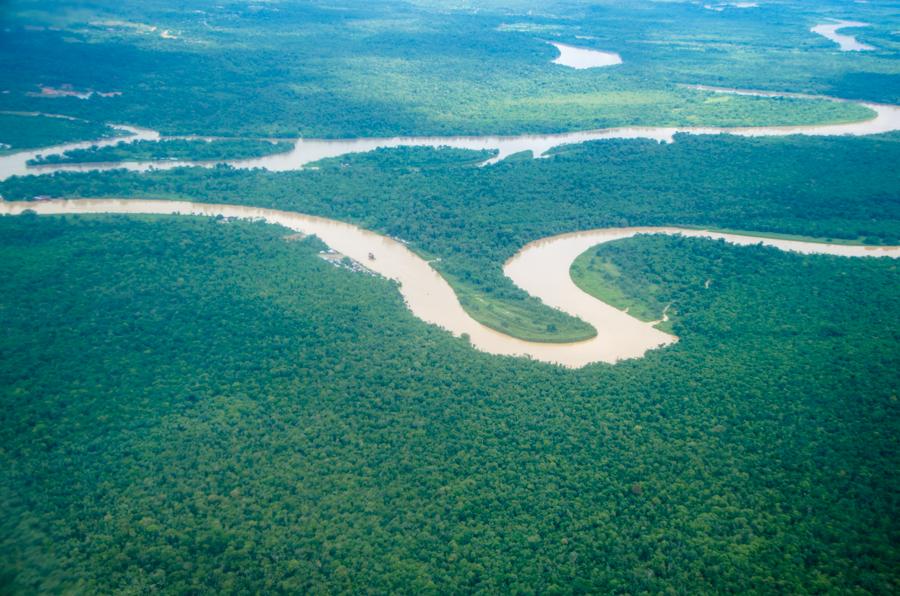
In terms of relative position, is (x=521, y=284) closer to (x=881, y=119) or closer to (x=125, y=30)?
(x=881, y=119)

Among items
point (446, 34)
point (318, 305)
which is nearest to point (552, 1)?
point (446, 34)

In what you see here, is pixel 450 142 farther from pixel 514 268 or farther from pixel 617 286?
pixel 617 286

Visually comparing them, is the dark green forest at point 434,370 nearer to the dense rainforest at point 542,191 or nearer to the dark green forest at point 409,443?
the dark green forest at point 409,443

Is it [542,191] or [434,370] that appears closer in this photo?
[434,370]

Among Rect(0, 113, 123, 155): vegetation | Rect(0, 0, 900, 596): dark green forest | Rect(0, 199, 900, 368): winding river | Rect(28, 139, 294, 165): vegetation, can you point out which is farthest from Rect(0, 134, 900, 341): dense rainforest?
Rect(0, 113, 123, 155): vegetation

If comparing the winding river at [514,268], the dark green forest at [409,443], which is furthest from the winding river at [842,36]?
the dark green forest at [409,443]

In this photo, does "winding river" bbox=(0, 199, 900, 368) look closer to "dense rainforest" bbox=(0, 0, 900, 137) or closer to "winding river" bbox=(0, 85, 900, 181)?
"winding river" bbox=(0, 85, 900, 181)

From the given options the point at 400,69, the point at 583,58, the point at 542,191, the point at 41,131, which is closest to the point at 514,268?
the point at 542,191
